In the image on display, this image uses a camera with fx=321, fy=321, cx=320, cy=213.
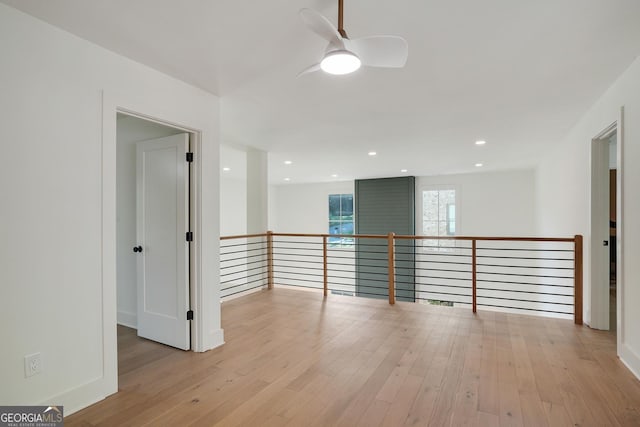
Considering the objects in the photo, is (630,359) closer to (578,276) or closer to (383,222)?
(578,276)

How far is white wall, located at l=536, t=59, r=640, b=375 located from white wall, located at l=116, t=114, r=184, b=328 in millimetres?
4449

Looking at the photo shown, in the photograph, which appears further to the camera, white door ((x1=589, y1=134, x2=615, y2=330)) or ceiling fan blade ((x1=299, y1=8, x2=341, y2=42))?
white door ((x1=589, y1=134, x2=615, y2=330))

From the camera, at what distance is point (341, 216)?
9.59 metres

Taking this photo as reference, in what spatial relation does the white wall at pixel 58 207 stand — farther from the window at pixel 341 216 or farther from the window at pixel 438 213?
the window at pixel 341 216

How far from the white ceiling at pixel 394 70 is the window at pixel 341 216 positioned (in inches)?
205

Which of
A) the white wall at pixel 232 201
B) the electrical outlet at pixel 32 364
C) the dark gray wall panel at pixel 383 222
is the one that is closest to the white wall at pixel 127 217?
the electrical outlet at pixel 32 364

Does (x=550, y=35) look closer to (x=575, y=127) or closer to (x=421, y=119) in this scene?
(x=421, y=119)

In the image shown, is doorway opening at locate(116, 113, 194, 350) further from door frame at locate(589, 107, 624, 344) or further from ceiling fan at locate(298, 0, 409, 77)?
door frame at locate(589, 107, 624, 344)

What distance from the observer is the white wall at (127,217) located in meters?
3.52

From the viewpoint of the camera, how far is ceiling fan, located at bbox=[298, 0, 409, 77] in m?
1.52

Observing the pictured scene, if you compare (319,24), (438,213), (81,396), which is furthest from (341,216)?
(319,24)

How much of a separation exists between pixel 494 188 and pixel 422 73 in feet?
20.1

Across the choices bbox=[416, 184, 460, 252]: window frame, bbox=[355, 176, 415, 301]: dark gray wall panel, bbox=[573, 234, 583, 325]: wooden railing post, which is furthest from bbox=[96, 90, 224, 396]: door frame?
bbox=[416, 184, 460, 252]: window frame

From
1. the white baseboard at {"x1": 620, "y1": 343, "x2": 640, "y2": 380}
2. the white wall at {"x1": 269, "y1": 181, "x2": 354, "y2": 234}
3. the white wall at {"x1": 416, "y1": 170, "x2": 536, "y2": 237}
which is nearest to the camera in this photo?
the white baseboard at {"x1": 620, "y1": 343, "x2": 640, "y2": 380}
